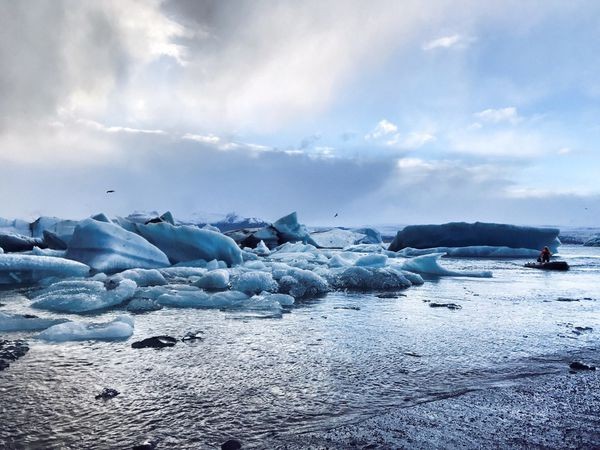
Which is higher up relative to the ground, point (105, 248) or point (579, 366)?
A: point (105, 248)

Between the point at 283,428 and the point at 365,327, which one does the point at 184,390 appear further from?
the point at 365,327

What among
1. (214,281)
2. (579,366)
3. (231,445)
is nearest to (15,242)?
(214,281)

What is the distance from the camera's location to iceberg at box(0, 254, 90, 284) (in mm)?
7145

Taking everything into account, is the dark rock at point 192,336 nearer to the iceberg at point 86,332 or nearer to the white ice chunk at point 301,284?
the iceberg at point 86,332

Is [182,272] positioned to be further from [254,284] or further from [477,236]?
[477,236]

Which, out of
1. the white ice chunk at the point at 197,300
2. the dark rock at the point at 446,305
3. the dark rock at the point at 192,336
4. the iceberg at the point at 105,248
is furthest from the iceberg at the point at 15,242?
the dark rock at the point at 446,305

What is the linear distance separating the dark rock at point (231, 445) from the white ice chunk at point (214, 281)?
16.9ft

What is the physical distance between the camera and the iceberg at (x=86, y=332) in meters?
3.26

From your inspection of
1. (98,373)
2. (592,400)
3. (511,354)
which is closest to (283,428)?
(98,373)

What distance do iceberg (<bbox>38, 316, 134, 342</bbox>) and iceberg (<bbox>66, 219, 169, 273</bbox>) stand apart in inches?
241

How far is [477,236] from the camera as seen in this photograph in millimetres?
24547

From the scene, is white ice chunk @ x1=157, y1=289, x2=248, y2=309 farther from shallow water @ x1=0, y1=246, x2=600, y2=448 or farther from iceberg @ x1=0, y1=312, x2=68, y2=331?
iceberg @ x1=0, y1=312, x2=68, y2=331

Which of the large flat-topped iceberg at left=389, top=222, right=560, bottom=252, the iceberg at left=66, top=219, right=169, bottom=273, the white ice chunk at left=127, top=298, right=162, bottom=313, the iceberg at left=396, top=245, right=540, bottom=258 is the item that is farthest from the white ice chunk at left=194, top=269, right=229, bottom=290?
the large flat-topped iceberg at left=389, top=222, right=560, bottom=252

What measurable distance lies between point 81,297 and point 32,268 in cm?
343
